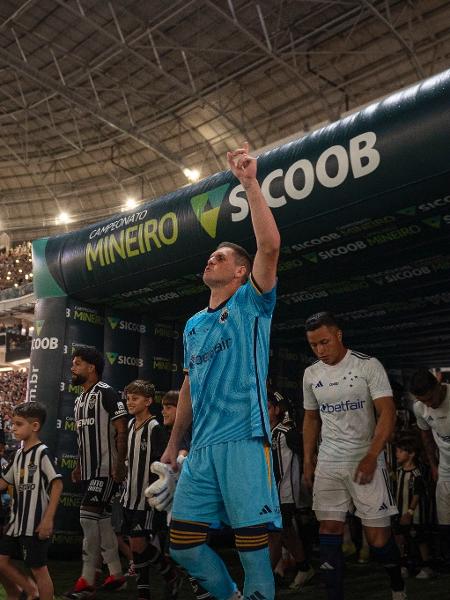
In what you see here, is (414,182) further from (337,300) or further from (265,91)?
(265,91)

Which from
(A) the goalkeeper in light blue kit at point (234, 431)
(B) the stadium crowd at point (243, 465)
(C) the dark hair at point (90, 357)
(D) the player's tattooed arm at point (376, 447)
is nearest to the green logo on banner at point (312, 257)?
(B) the stadium crowd at point (243, 465)

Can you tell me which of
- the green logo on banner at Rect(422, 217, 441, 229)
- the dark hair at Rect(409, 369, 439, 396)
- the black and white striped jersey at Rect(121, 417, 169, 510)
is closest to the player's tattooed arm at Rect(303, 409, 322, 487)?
the dark hair at Rect(409, 369, 439, 396)

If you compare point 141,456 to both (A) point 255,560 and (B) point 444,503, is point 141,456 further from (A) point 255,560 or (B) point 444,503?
(A) point 255,560

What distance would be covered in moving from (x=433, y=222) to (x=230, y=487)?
269cm

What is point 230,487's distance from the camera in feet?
8.70

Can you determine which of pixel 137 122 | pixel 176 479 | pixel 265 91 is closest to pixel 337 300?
pixel 176 479

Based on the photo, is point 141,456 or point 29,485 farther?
point 141,456

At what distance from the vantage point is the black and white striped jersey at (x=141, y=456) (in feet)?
15.9

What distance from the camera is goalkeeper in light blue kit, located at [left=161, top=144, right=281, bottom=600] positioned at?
2.64m

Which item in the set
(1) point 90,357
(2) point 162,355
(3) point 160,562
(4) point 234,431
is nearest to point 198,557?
(4) point 234,431

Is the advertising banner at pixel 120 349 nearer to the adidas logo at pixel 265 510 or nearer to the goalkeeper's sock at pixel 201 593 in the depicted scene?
the goalkeeper's sock at pixel 201 593

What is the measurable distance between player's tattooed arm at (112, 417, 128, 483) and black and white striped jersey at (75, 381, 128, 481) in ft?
0.28

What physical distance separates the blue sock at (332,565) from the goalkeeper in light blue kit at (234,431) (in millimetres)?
1140

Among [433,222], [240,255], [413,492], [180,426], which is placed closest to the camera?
[240,255]
